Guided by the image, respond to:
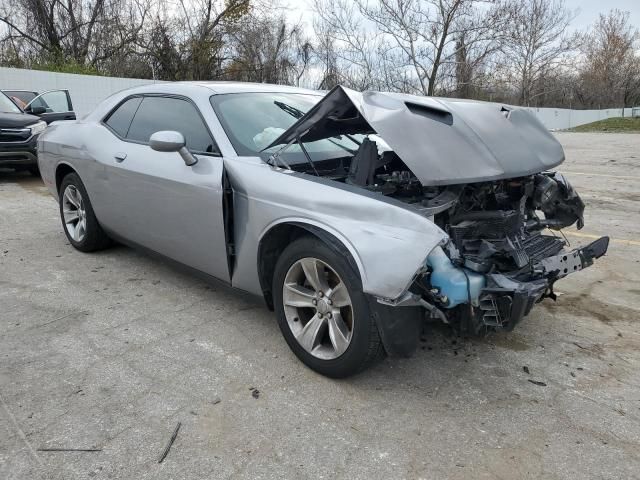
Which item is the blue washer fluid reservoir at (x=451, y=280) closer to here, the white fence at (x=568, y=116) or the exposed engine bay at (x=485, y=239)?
the exposed engine bay at (x=485, y=239)

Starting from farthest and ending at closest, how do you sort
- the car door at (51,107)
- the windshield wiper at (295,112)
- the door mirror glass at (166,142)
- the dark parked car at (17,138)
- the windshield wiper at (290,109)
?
the car door at (51,107), the dark parked car at (17,138), the windshield wiper at (290,109), the windshield wiper at (295,112), the door mirror glass at (166,142)

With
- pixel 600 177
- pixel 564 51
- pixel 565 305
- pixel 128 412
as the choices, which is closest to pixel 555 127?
pixel 564 51

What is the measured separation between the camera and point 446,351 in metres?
3.14

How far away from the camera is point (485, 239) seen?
280 cm

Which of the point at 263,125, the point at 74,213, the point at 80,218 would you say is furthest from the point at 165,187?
the point at 74,213

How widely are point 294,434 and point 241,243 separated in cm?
122

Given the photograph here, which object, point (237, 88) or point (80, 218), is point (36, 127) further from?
point (237, 88)

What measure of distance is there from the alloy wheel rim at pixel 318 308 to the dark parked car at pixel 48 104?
906 centimetres

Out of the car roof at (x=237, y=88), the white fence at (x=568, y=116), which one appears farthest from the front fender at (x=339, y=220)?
the white fence at (x=568, y=116)

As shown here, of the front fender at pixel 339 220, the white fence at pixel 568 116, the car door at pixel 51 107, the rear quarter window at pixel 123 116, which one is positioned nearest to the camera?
the front fender at pixel 339 220

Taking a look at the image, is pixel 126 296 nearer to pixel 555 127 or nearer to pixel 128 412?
pixel 128 412

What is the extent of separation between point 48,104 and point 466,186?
10915mm

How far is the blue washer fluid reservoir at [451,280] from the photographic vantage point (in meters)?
2.46

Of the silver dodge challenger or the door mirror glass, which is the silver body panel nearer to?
the silver dodge challenger
